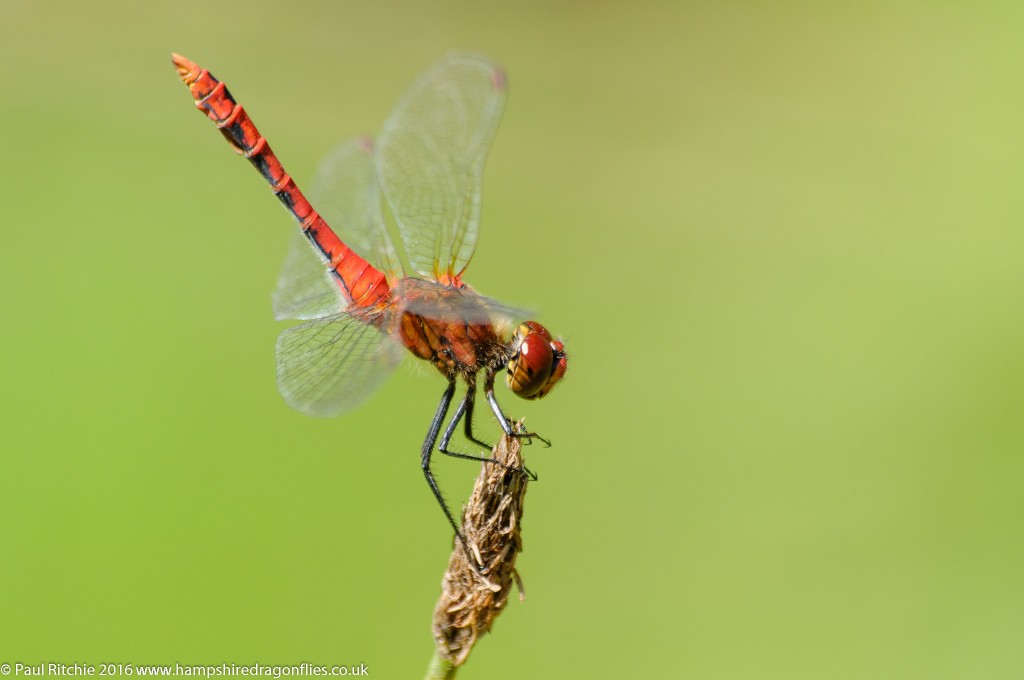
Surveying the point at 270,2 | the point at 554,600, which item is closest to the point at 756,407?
the point at 554,600

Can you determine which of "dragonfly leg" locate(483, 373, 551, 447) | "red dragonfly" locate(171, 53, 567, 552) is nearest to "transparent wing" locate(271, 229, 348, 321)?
"red dragonfly" locate(171, 53, 567, 552)

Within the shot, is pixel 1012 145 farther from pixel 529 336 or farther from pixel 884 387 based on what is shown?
pixel 529 336

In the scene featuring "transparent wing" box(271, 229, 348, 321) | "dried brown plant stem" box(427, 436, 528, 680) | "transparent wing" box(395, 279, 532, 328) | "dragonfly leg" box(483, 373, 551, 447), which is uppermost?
"transparent wing" box(271, 229, 348, 321)

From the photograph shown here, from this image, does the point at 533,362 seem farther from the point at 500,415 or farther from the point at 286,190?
the point at 286,190

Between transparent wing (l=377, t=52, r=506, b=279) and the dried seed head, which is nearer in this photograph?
the dried seed head

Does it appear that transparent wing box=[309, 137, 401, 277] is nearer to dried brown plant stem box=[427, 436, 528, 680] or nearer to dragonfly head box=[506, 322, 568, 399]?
dragonfly head box=[506, 322, 568, 399]
